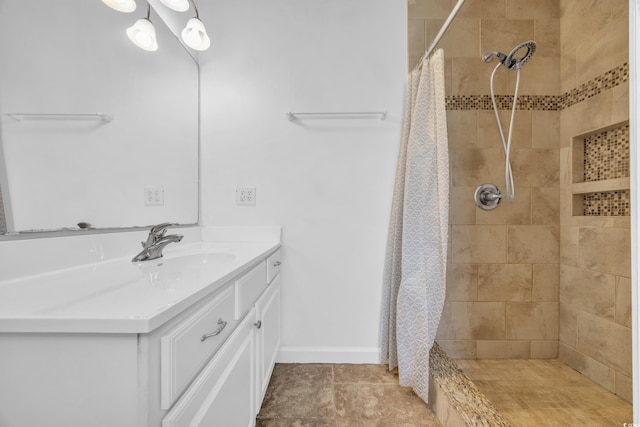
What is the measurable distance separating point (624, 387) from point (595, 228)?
76 cm

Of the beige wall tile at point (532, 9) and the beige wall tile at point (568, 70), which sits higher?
the beige wall tile at point (532, 9)

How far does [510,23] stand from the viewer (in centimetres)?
158

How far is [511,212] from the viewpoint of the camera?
1.60 m

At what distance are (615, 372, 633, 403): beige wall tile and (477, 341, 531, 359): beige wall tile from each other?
1.25 ft

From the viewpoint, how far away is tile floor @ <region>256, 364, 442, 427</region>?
1211 millimetres

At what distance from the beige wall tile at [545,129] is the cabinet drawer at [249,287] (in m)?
1.76

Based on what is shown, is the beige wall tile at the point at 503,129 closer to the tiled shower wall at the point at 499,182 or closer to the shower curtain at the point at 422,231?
the tiled shower wall at the point at 499,182

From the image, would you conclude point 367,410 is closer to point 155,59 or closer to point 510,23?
point 155,59

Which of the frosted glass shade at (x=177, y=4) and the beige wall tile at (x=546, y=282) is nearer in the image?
the frosted glass shade at (x=177, y=4)

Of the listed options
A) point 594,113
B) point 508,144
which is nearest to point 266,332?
point 508,144

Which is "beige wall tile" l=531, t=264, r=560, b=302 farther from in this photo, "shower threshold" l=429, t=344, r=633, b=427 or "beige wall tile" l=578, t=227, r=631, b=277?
"shower threshold" l=429, t=344, r=633, b=427

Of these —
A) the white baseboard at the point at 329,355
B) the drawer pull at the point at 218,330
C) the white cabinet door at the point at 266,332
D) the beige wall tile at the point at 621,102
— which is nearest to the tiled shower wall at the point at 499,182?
the beige wall tile at the point at 621,102

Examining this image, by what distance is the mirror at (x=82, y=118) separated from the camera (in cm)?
74

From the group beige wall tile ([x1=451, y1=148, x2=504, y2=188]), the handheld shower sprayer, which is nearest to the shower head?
the handheld shower sprayer
